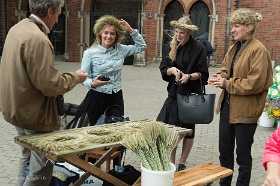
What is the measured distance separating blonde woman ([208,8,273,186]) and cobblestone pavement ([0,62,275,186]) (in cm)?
94

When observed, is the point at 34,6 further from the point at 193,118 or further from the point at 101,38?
the point at 193,118

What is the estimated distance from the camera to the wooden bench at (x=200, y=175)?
2.93 m

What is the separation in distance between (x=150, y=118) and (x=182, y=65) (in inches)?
128

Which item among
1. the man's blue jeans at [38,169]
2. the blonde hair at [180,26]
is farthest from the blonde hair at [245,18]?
the man's blue jeans at [38,169]

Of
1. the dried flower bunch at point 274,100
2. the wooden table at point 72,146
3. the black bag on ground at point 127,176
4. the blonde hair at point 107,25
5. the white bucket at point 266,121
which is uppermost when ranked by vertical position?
the blonde hair at point 107,25

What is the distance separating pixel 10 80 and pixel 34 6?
24.2 inches

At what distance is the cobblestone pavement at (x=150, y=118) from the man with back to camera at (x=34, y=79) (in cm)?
155

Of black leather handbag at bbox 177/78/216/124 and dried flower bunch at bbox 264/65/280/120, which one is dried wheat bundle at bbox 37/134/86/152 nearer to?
black leather handbag at bbox 177/78/216/124

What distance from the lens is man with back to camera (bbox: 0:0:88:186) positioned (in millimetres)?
2689

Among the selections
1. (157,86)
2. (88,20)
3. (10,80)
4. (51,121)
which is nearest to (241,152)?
(51,121)

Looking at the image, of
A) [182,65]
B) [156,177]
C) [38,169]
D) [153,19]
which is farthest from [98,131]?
[153,19]

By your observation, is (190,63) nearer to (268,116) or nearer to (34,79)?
(34,79)

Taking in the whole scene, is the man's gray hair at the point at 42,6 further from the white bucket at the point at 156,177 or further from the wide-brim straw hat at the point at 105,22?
the white bucket at the point at 156,177

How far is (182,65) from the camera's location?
4.33 m
